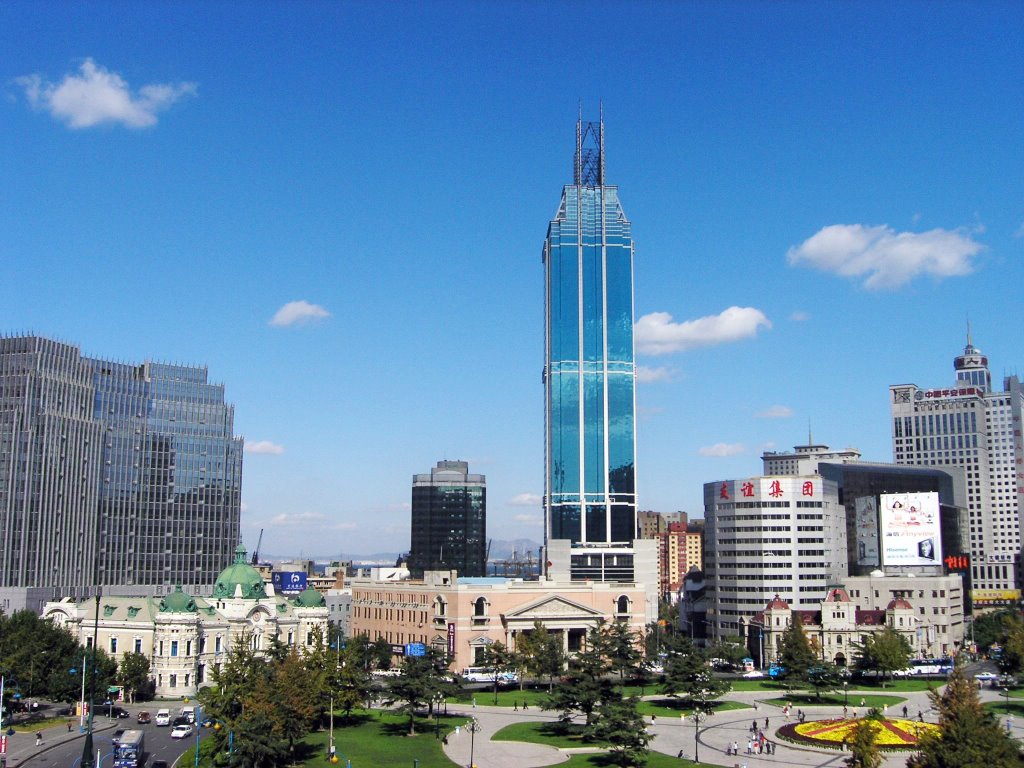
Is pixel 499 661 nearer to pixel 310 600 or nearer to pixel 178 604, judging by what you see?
pixel 310 600

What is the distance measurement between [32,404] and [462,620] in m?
84.9

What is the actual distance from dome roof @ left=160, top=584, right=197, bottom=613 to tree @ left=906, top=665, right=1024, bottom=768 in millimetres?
98958

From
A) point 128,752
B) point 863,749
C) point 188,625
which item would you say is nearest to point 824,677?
point 863,749

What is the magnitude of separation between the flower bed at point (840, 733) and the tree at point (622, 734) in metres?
18.9

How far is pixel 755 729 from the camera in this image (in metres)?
109

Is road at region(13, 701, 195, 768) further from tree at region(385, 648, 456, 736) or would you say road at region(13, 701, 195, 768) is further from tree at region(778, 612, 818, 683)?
tree at region(778, 612, 818, 683)

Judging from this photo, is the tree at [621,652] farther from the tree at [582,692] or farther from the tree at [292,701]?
the tree at [292,701]

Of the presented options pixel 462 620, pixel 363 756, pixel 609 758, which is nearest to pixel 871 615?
pixel 462 620

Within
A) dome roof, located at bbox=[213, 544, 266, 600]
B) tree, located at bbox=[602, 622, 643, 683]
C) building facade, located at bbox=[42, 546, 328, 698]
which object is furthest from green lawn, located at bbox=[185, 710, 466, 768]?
dome roof, located at bbox=[213, 544, 266, 600]

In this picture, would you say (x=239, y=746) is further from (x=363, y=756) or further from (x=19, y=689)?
(x=19, y=689)

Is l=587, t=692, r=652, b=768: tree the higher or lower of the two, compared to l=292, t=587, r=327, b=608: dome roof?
lower

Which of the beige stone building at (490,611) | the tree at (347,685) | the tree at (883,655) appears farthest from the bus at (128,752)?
the tree at (883,655)

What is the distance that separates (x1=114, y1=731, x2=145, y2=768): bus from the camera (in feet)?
288

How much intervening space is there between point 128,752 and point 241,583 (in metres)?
75.7
